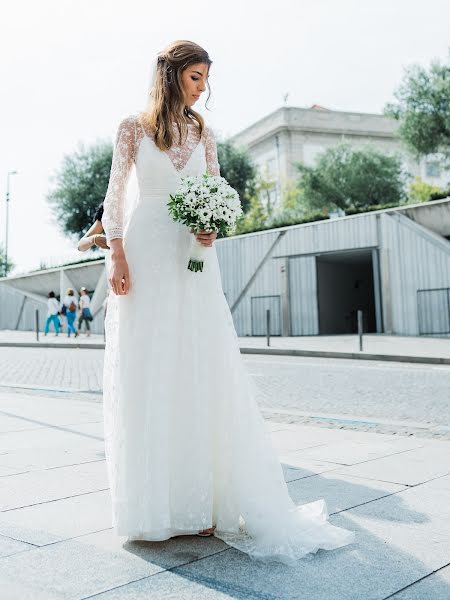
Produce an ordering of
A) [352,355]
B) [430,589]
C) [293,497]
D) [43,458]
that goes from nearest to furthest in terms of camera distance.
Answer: [430,589], [293,497], [43,458], [352,355]

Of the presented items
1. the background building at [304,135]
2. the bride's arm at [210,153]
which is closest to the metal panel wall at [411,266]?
the bride's arm at [210,153]

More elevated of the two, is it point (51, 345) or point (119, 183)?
point (119, 183)

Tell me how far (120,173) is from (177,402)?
41.4 inches

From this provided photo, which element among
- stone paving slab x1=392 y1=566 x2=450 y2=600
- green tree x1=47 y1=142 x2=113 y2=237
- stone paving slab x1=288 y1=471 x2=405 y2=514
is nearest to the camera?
stone paving slab x1=392 y1=566 x2=450 y2=600

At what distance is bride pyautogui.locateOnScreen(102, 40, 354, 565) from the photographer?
8.81 feet

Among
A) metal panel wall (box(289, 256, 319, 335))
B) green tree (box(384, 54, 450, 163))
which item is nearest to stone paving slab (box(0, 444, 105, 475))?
metal panel wall (box(289, 256, 319, 335))

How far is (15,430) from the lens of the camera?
5484 millimetres

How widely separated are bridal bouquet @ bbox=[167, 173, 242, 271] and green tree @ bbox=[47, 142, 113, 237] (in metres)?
36.7

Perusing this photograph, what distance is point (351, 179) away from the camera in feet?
130

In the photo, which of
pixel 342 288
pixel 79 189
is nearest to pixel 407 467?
pixel 342 288

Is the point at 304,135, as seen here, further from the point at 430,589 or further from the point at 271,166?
the point at 430,589

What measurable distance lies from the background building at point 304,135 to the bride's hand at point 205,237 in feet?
147

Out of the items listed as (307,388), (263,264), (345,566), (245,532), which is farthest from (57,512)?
(263,264)

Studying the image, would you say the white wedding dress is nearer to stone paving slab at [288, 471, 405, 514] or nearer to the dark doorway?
stone paving slab at [288, 471, 405, 514]
